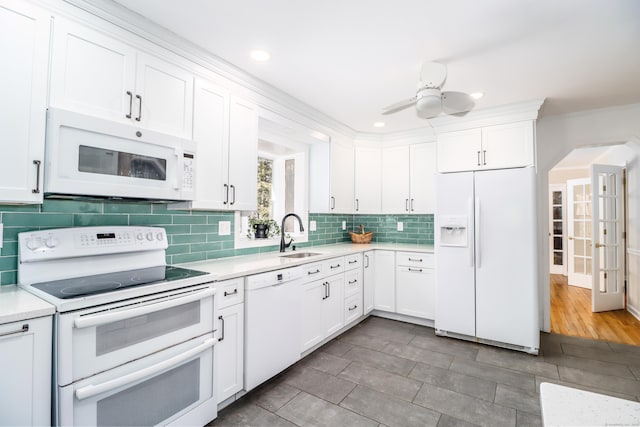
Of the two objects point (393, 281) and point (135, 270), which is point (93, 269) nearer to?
point (135, 270)

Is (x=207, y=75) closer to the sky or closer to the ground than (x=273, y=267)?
closer to the sky

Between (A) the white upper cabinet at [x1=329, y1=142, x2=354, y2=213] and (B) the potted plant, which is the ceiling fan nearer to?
(A) the white upper cabinet at [x1=329, y1=142, x2=354, y2=213]

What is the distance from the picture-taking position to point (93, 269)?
184 cm

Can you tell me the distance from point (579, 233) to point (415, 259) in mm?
4506

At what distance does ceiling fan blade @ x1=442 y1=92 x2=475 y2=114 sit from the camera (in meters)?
2.33

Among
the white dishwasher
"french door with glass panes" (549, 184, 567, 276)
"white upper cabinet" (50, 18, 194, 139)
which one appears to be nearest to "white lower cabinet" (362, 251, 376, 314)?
the white dishwasher

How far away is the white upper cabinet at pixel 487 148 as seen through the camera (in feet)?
10.5

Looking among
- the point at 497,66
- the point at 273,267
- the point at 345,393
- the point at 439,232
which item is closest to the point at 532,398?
the point at 345,393

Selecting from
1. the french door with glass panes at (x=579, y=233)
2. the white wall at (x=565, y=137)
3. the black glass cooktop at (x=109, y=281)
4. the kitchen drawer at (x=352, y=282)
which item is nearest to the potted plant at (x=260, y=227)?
the kitchen drawer at (x=352, y=282)

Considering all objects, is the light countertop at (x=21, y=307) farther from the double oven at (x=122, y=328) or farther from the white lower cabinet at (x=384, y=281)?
the white lower cabinet at (x=384, y=281)

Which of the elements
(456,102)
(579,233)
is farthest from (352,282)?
(579,233)

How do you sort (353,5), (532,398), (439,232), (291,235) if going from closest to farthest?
(353,5), (532,398), (439,232), (291,235)

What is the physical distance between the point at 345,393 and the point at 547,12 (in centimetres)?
275

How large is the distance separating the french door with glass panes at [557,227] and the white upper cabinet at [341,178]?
5396mm
